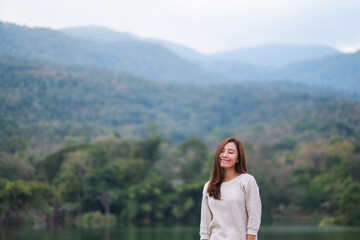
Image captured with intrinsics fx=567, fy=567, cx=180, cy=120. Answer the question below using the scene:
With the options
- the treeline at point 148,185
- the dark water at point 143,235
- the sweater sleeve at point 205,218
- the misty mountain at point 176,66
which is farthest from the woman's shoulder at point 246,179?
the misty mountain at point 176,66

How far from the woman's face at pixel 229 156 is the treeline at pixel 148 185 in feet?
97.0

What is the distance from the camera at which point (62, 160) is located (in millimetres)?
41625

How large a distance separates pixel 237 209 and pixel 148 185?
36.0 m

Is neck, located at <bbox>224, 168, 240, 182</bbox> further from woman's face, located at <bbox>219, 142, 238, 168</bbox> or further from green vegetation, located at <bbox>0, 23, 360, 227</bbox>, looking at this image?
green vegetation, located at <bbox>0, 23, 360, 227</bbox>

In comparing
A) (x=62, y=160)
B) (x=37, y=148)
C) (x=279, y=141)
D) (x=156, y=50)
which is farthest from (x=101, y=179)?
(x=156, y=50)

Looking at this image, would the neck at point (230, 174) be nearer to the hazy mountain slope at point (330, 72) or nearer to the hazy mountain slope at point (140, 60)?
the hazy mountain slope at point (140, 60)

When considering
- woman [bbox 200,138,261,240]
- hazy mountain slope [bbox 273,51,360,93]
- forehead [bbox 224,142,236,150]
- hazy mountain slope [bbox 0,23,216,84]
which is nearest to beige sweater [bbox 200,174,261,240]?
woman [bbox 200,138,261,240]

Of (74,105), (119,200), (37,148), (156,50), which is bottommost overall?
(119,200)

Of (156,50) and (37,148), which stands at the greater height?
(156,50)

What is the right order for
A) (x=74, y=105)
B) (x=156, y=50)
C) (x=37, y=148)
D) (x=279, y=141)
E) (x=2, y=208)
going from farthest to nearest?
(x=156, y=50)
(x=74, y=105)
(x=279, y=141)
(x=37, y=148)
(x=2, y=208)

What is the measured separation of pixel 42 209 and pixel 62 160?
403 inches

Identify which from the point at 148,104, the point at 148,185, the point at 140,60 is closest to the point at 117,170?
the point at 148,185

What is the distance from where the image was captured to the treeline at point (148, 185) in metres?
35.3

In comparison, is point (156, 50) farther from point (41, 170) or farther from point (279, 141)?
point (41, 170)
